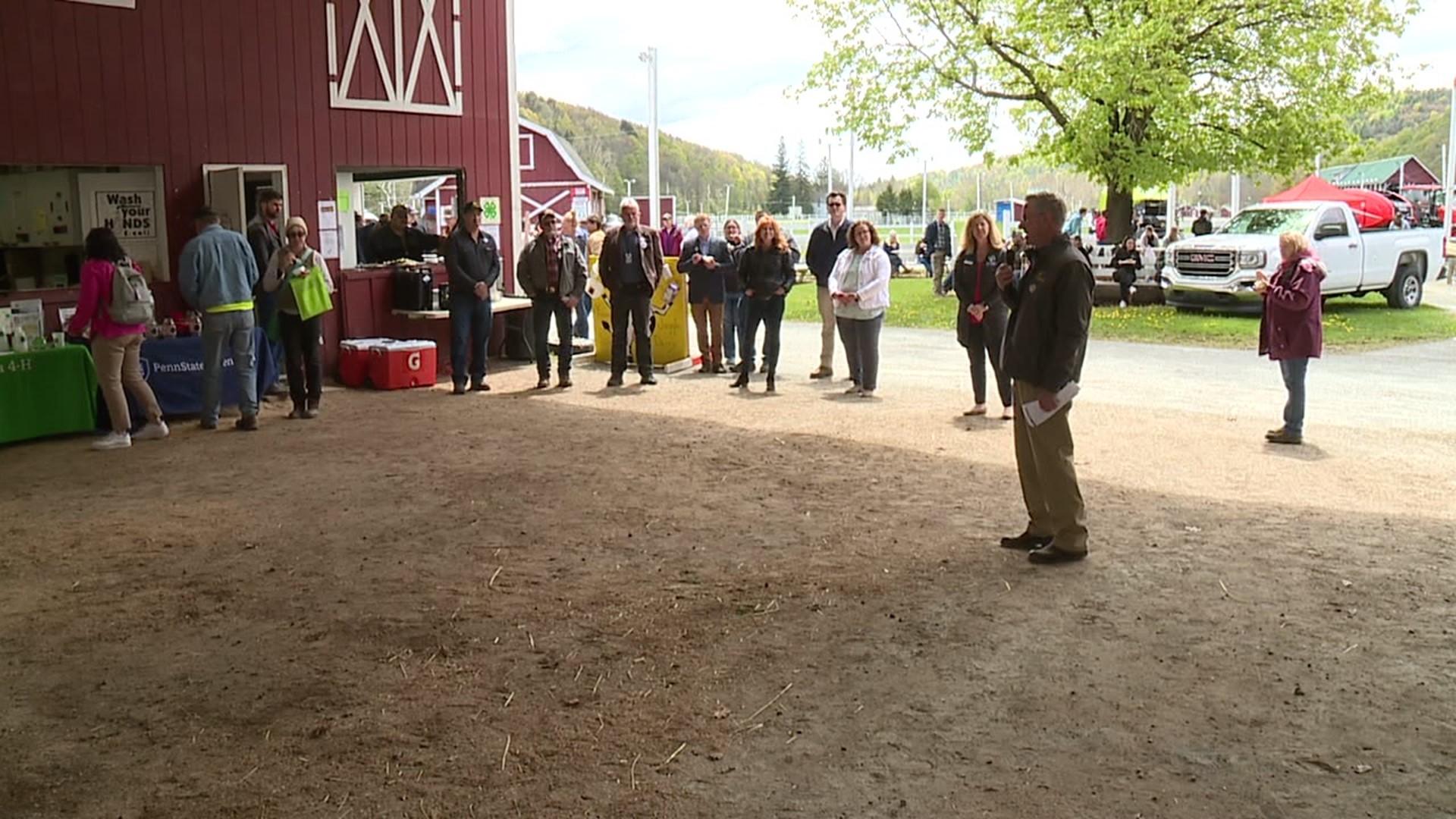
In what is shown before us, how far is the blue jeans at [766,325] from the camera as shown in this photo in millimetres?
11970

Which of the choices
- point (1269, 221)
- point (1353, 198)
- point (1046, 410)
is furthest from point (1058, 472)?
point (1353, 198)

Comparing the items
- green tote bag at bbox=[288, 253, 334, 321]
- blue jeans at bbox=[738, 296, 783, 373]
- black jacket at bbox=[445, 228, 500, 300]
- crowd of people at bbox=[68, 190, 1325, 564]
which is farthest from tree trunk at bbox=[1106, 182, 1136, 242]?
green tote bag at bbox=[288, 253, 334, 321]

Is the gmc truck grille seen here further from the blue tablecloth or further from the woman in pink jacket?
the woman in pink jacket

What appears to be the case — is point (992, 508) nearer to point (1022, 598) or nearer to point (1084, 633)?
point (1022, 598)

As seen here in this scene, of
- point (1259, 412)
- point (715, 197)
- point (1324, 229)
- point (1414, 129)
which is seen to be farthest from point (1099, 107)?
point (1414, 129)

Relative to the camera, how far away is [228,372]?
10.8m

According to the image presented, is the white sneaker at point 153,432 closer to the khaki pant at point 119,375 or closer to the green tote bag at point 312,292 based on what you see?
the khaki pant at point 119,375

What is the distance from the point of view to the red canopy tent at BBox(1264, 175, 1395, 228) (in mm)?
27203

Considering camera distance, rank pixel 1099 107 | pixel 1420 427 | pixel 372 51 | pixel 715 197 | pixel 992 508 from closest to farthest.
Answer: pixel 992 508 → pixel 1420 427 → pixel 372 51 → pixel 1099 107 → pixel 715 197

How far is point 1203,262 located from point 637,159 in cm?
8752

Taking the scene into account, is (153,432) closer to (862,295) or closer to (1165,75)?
(862,295)

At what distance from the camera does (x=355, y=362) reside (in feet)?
40.8

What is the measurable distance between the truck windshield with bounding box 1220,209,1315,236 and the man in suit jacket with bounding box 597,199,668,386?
38.5 feet

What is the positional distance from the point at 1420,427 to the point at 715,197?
308 feet
